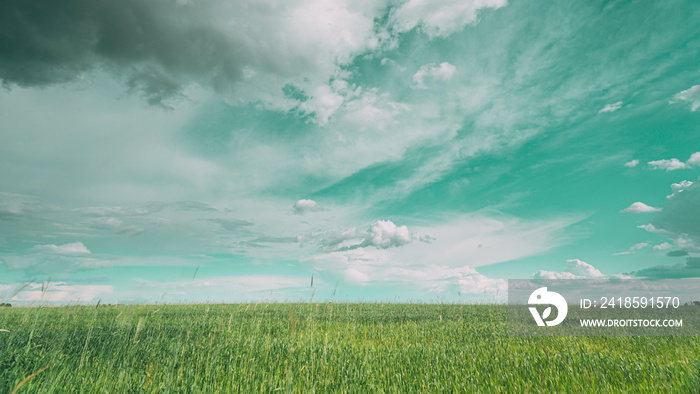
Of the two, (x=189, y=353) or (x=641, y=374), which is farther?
(x=189, y=353)

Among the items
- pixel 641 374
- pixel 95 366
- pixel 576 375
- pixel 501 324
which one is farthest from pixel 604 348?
pixel 95 366

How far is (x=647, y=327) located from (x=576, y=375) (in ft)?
27.5

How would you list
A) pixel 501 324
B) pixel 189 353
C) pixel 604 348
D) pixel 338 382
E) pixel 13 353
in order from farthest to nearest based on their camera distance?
pixel 501 324
pixel 604 348
pixel 189 353
pixel 13 353
pixel 338 382

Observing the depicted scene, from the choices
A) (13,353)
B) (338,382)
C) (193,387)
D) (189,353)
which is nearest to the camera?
(193,387)

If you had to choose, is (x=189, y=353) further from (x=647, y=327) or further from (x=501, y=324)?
(x=647, y=327)

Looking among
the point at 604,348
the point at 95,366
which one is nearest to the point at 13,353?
the point at 95,366

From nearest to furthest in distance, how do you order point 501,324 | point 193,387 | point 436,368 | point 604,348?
point 193,387 < point 436,368 < point 604,348 < point 501,324

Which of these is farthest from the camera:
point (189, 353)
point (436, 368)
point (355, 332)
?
point (355, 332)

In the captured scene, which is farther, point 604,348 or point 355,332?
point 355,332

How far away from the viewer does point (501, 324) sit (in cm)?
1420

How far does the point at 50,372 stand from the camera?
688 cm

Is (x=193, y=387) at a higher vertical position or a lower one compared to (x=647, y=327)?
lower

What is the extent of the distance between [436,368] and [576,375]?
2605 mm

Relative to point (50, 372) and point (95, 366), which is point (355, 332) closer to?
point (95, 366)
